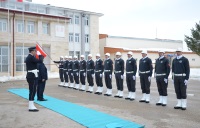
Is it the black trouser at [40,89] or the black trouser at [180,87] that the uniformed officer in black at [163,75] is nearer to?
the black trouser at [180,87]

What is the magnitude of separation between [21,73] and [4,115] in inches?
778

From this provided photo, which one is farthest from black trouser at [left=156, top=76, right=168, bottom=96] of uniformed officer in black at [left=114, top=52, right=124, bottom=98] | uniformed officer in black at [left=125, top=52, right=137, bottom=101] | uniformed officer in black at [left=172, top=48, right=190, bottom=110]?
uniformed officer in black at [left=114, top=52, right=124, bottom=98]

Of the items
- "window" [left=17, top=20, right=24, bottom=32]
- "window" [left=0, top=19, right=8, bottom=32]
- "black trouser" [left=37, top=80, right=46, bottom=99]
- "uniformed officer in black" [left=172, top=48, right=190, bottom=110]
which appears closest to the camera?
"uniformed officer in black" [left=172, top=48, right=190, bottom=110]

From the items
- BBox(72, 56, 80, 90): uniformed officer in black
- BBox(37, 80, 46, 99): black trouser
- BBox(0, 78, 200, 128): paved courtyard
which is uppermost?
BBox(72, 56, 80, 90): uniformed officer in black

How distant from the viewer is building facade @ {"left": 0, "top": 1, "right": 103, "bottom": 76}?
81.8 ft

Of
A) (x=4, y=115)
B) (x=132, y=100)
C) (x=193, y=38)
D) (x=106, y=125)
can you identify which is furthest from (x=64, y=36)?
(x=106, y=125)

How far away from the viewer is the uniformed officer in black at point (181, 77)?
8078 millimetres

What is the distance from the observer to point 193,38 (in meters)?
27.1

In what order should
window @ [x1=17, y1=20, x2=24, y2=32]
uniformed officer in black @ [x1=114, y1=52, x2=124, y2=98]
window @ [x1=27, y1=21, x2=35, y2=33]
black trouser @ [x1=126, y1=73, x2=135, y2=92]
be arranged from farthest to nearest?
window @ [x1=27, y1=21, x2=35, y2=33], window @ [x1=17, y1=20, x2=24, y2=32], uniformed officer in black @ [x1=114, y1=52, x2=124, y2=98], black trouser @ [x1=126, y1=73, x2=135, y2=92]

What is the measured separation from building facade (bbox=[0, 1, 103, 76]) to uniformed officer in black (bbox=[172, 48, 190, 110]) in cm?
1626

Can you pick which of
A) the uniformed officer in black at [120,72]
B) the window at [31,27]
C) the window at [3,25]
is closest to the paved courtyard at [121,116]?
the uniformed officer in black at [120,72]

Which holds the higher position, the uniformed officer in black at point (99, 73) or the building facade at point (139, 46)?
the building facade at point (139, 46)

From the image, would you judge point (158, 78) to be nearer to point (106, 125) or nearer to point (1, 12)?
point (106, 125)

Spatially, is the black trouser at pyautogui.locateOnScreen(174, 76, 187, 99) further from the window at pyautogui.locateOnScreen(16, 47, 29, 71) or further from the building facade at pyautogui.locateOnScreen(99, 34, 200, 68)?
the building facade at pyautogui.locateOnScreen(99, 34, 200, 68)
